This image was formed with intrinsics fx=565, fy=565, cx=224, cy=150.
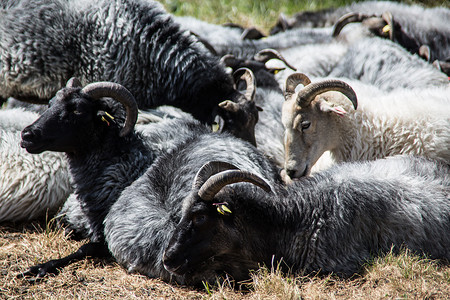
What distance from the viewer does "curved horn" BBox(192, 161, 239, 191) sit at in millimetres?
4273

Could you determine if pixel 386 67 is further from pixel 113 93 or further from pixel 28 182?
pixel 28 182

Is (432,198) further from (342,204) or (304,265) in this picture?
(304,265)

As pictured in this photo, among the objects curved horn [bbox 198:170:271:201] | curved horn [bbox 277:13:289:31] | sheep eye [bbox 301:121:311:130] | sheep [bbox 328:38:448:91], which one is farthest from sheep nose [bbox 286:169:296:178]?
curved horn [bbox 277:13:289:31]

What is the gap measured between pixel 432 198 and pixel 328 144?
4.01 ft

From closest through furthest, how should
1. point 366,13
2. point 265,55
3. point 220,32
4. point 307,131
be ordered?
point 307,131, point 265,55, point 366,13, point 220,32

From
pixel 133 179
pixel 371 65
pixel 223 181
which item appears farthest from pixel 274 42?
pixel 223 181

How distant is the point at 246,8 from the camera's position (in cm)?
1179

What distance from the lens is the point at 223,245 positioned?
429cm

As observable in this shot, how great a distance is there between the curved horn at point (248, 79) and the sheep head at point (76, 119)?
154cm

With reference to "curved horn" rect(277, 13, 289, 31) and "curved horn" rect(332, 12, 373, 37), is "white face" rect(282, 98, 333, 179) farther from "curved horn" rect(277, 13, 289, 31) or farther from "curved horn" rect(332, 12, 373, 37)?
"curved horn" rect(277, 13, 289, 31)

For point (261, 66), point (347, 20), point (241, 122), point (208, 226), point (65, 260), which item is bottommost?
point (65, 260)

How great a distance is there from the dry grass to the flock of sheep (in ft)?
0.40

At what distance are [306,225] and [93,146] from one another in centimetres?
219

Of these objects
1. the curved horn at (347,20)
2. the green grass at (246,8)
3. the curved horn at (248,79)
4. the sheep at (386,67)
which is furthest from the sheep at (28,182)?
the green grass at (246,8)
